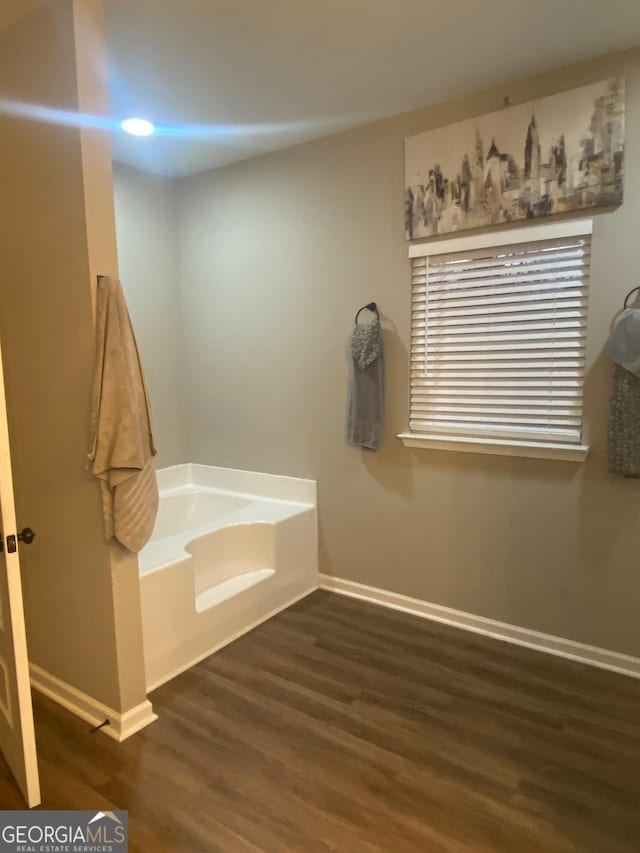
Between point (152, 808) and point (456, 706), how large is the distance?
1.19m

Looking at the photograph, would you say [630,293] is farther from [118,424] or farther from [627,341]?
[118,424]

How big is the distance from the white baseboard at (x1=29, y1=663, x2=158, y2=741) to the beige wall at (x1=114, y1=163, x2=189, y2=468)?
63.2 inches

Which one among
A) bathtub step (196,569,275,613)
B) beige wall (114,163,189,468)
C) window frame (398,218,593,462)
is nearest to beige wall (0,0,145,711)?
bathtub step (196,569,275,613)

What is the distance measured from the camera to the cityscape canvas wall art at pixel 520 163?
86.2 inches

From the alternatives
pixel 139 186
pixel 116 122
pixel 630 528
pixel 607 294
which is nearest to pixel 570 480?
pixel 630 528

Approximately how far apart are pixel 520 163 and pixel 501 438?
1241 mm

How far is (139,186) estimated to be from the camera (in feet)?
11.1

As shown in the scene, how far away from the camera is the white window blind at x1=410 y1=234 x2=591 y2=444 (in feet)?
7.77

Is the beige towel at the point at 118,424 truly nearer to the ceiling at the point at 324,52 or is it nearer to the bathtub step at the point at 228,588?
the bathtub step at the point at 228,588

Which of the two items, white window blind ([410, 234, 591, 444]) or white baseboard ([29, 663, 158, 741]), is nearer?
white baseboard ([29, 663, 158, 741])

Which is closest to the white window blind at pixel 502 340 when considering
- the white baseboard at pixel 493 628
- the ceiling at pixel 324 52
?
the ceiling at pixel 324 52

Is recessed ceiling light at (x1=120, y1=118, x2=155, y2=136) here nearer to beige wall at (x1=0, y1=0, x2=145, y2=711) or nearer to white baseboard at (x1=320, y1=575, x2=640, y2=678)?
beige wall at (x1=0, y1=0, x2=145, y2=711)

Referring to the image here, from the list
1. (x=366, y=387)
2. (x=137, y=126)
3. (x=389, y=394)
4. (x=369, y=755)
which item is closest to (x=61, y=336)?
(x=137, y=126)
